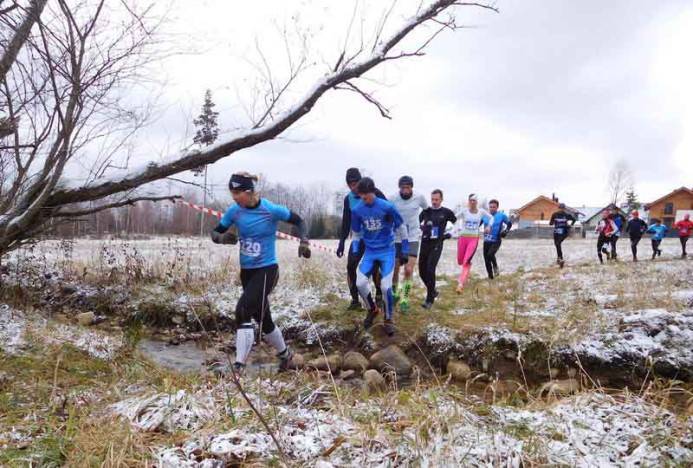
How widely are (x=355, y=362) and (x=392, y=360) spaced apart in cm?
43

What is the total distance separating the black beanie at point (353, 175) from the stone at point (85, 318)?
442 centimetres

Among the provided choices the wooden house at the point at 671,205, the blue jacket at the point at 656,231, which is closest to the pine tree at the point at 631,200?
the wooden house at the point at 671,205

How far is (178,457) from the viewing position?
6.64 ft

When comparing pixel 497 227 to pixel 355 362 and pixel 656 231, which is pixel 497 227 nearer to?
pixel 355 362

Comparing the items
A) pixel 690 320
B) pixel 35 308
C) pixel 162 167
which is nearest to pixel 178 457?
pixel 162 167

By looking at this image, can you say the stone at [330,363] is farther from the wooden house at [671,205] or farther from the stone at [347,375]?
the wooden house at [671,205]

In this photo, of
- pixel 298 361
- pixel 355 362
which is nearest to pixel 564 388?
pixel 355 362

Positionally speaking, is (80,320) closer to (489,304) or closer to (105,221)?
(105,221)

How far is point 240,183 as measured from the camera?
4145 mm

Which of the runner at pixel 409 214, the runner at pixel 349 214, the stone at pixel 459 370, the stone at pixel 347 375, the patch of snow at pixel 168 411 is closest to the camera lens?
the patch of snow at pixel 168 411

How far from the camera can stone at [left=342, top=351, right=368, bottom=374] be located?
4.83 metres

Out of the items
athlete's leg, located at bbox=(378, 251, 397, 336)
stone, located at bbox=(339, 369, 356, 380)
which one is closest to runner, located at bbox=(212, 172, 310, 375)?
stone, located at bbox=(339, 369, 356, 380)

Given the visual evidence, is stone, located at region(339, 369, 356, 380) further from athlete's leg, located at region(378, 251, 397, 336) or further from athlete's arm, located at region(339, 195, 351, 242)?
athlete's arm, located at region(339, 195, 351, 242)

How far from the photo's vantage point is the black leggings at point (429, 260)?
21.5ft
